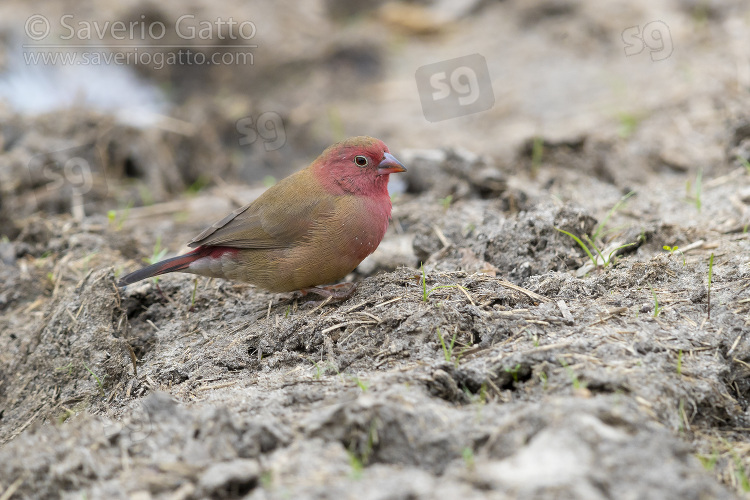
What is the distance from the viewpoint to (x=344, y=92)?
9.15 meters

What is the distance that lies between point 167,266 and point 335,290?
3.26 ft

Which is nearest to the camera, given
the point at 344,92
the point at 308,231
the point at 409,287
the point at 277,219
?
the point at 409,287

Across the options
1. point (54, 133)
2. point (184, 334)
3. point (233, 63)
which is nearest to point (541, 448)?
point (184, 334)

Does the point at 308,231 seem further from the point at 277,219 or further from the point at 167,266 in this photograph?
the point at 167,266

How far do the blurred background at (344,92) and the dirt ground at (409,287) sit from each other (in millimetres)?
38

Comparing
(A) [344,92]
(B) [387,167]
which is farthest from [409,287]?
(A) [344,92]

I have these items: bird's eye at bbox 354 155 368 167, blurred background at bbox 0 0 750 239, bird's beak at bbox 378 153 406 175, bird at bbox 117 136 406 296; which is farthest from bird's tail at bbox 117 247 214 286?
blurred background at bbox 0 0 750 239

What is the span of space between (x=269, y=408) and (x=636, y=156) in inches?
174

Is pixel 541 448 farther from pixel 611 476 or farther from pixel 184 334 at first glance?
pixel 184 334

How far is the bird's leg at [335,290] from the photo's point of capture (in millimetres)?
4055

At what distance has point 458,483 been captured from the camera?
90.7 inches

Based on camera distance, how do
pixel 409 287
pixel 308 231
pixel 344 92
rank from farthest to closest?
pixel 344 92 → pixel 308 231 → pixel 409 287

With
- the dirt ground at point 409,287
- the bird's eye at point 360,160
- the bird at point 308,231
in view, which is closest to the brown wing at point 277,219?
the bird at point 308,231

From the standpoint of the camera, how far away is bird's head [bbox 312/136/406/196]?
443 centimetres
